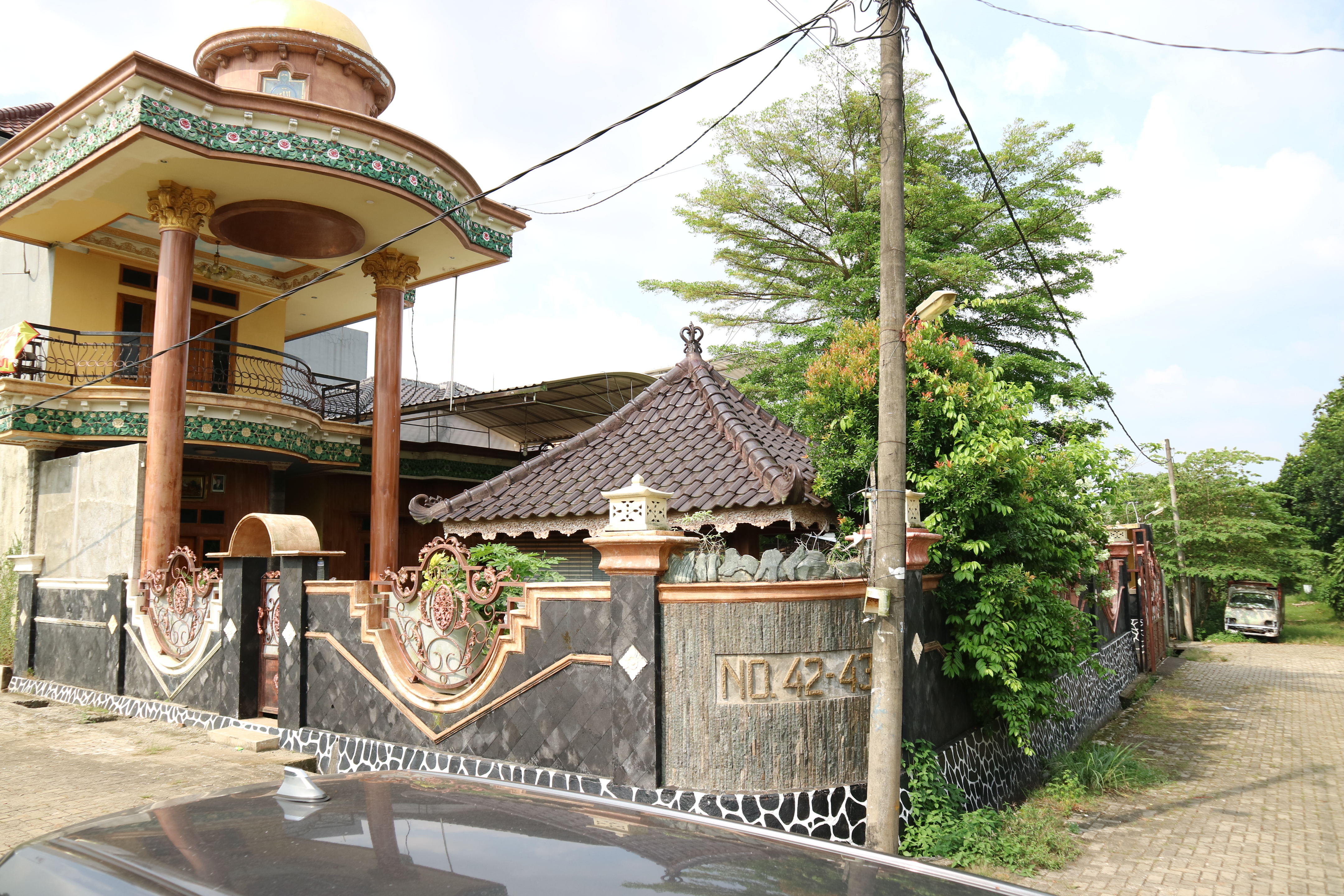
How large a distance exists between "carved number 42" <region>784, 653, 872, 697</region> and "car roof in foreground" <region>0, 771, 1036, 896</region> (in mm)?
3634

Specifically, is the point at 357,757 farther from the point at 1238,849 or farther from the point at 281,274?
the point at 281,274

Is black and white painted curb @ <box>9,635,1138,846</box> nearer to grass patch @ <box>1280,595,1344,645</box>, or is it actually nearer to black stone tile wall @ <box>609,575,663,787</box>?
black stone tile wall @ <box>609,575,663,787</box>

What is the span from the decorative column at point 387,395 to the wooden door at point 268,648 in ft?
15.6

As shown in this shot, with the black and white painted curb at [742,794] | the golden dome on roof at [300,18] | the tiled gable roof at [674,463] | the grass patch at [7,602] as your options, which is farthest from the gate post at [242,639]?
the golden dome on roof at [300,18]

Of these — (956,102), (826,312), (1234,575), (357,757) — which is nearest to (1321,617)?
(1234,575)

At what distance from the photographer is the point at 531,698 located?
6832 millimetres

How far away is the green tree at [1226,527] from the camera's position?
27.8 m

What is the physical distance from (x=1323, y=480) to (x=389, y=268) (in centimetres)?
3760

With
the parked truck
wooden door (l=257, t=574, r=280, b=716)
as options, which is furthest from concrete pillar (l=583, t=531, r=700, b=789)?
the parked truck

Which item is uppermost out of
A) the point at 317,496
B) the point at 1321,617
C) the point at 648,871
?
the point at 317,496

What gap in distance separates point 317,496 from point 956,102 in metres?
16.1

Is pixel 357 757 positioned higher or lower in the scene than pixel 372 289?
lower

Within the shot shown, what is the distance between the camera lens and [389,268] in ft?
51.4

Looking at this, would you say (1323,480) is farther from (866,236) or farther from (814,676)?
(814,676)
